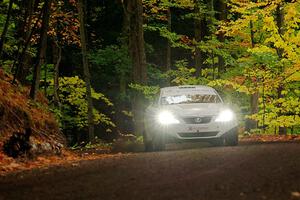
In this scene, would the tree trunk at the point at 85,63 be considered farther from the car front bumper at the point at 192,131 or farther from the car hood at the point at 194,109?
the car front bumper at the point at 192,131

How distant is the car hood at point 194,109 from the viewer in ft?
41.7

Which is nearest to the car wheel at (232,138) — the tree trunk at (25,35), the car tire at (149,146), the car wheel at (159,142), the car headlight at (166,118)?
the car headlight at (166,118)

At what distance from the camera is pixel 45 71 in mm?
24938

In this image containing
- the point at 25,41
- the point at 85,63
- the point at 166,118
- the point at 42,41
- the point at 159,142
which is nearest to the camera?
the point at 166,118

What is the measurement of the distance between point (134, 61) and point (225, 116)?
889cm

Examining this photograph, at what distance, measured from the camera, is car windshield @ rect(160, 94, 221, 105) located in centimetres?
1384

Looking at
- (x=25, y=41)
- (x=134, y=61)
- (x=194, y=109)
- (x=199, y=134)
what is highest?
(x=25, y=41)

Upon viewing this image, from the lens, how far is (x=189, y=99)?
13930 mm

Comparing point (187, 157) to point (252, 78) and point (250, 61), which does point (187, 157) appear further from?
point (252, 78)

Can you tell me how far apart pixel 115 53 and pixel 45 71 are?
141 inches

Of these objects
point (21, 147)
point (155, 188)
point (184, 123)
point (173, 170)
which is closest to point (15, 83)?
point (21, 147)

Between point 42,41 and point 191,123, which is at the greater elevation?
point 42,41

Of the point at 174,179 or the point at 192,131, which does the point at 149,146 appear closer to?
the point at 192,131

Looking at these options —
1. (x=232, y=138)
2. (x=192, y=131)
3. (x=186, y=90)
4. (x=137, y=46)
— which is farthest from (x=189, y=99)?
(x=137, y=46)
